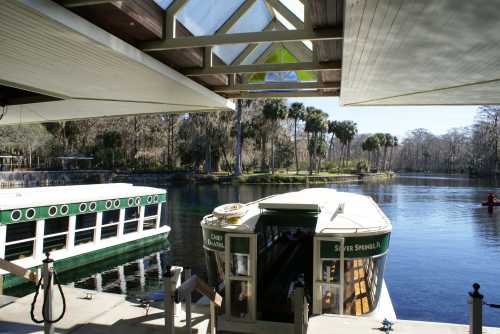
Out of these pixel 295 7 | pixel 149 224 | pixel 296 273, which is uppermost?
pixel 295 7

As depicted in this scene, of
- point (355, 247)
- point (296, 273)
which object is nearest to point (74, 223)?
point (296, 273)

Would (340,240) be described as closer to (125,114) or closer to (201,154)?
(125,114)

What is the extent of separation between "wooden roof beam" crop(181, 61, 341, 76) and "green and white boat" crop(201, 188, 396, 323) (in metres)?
3.13

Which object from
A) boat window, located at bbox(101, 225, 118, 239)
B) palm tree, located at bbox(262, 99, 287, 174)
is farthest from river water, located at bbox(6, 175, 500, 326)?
palm tree, located at bbox(262, 99, 287, 174)

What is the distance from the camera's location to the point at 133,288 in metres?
15.6

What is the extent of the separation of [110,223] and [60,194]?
3.51 metres

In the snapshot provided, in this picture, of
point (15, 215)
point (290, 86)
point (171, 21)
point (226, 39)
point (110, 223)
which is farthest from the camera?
point (110, 223)

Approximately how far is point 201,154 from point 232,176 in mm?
10763

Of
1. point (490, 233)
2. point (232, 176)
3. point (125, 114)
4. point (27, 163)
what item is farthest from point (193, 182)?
point (125, 114)

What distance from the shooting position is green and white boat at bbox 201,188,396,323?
8836mm

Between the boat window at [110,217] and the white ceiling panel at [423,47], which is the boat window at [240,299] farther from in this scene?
the boat window at [110,217]

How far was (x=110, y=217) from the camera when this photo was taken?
20109 millimetres

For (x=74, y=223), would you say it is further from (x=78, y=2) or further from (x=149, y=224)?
(x=78, y=2)

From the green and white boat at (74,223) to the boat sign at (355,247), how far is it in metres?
11.2
